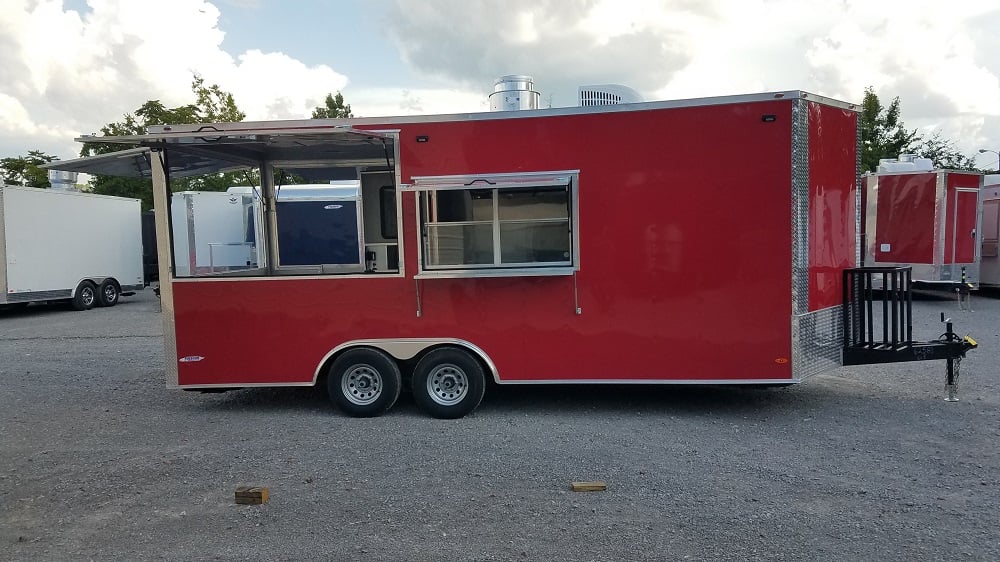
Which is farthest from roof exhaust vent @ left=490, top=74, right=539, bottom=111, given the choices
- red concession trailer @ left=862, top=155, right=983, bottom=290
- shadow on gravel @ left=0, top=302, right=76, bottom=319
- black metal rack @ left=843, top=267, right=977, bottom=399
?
shadow on gravel @ left=0, top=302, right=76, bottom=319

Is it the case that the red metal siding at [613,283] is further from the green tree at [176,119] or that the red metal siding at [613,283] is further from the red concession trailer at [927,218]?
the green tree at [176,119]

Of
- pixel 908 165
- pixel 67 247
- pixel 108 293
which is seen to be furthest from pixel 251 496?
pixel 108 293

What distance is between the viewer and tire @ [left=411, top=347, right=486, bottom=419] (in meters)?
6.54

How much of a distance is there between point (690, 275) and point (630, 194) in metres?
0.93

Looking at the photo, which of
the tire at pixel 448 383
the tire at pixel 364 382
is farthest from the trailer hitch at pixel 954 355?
the tire at pixel 364 382

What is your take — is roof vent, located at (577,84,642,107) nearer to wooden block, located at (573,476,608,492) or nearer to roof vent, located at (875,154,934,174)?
wooden block, located at (573,476,608,492)

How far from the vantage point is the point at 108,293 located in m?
18.0

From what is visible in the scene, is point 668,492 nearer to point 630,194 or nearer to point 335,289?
point 630,194

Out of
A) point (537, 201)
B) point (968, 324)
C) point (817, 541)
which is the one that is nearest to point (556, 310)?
point (537, 201)

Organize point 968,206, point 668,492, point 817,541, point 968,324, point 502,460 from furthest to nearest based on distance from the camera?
point 968,206, point 968,324, point 502,460, point 668,492, point 817,541

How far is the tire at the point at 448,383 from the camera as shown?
21.4ft

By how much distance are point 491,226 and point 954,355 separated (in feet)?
15.4

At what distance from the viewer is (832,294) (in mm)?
6652

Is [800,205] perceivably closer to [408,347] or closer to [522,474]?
[522,474]
